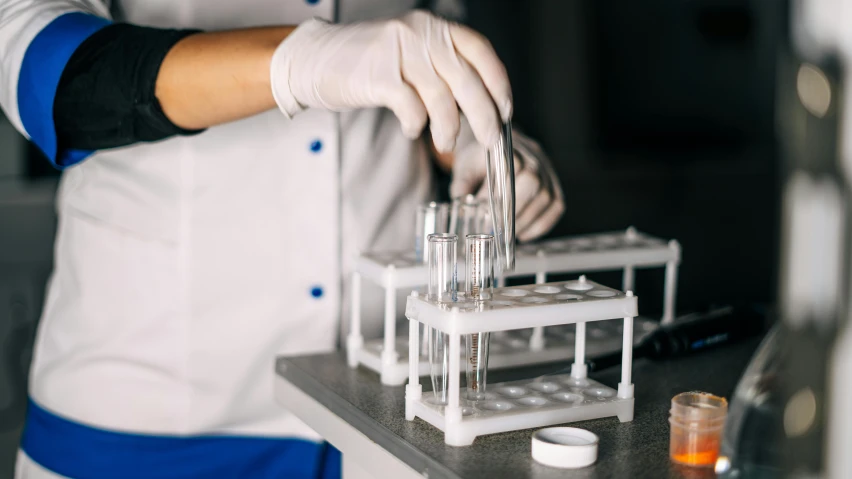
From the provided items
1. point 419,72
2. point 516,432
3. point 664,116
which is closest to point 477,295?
point 516,432

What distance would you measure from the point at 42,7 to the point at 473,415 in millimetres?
780

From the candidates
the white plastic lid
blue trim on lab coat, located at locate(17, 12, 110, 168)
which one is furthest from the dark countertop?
blue trim on lab coat, located at locate(17, 12, 110, 168)

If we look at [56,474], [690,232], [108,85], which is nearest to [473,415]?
[108,85]

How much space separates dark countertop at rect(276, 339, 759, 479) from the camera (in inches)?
31.5

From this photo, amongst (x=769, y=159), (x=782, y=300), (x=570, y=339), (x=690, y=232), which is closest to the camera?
(x=782, y=300)

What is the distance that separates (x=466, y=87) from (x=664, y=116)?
4.14m

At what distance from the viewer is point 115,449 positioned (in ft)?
4.35

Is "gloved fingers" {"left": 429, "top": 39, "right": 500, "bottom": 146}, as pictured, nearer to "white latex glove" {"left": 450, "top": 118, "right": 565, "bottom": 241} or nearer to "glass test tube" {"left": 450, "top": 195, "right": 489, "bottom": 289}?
"glass test tube" {"left": 450, "top": 195, "right": 489, "bottom": 289}

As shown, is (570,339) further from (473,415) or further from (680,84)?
(680,84)

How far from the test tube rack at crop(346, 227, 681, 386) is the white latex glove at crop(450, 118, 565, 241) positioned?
0.07 metres

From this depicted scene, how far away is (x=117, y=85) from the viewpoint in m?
1.09

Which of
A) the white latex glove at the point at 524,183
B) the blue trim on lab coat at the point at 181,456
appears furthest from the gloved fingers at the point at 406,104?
the blue trim on lab coat at the point at 181,456

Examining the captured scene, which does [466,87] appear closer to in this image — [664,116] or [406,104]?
[406,104]

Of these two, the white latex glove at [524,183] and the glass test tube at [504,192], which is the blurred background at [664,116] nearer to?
the white latex glove at [524,183]
